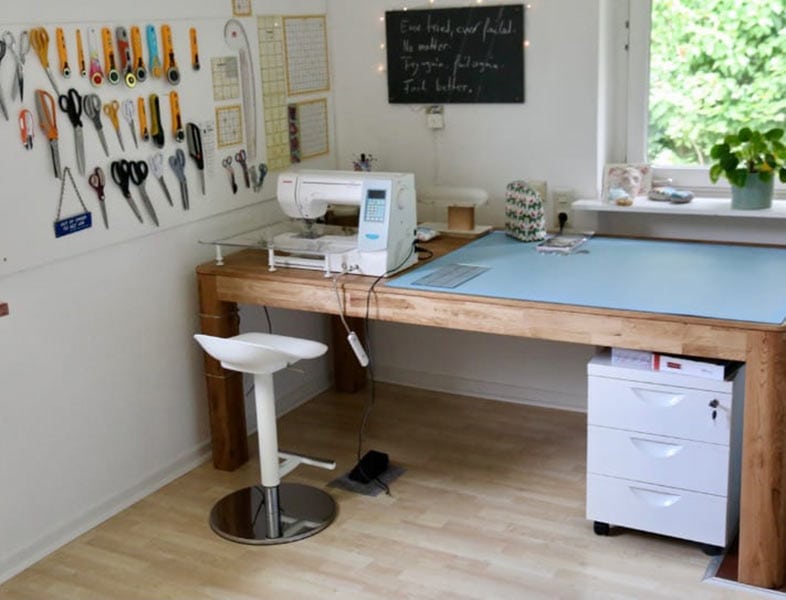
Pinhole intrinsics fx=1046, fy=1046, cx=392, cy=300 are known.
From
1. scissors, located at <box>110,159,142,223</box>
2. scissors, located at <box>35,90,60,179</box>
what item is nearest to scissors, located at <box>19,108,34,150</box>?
scissors, located at <box>35,90,60,179</box>

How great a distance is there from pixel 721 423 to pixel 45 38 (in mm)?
2165

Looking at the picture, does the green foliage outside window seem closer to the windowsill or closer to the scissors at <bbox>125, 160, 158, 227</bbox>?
the windowsill

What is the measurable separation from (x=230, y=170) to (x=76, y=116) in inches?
28.9

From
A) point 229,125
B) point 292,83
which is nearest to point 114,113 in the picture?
point 229,125

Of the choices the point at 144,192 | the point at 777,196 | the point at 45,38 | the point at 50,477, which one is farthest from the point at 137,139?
the point at 777,196

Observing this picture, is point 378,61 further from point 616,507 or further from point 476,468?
point 616,507

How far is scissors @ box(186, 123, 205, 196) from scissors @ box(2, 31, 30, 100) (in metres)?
0.68

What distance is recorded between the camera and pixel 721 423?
2.82 m

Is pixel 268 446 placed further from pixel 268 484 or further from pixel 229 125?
pixel 229 125

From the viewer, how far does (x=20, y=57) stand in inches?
115

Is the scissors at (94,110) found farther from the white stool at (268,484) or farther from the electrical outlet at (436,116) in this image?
the electrical outlet at (436,116)

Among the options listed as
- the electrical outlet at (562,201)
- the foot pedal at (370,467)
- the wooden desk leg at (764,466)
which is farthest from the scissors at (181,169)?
the wooden desk leg at (764,466)

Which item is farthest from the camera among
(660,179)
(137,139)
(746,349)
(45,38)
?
(660,179)

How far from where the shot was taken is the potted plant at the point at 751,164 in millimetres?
3477
